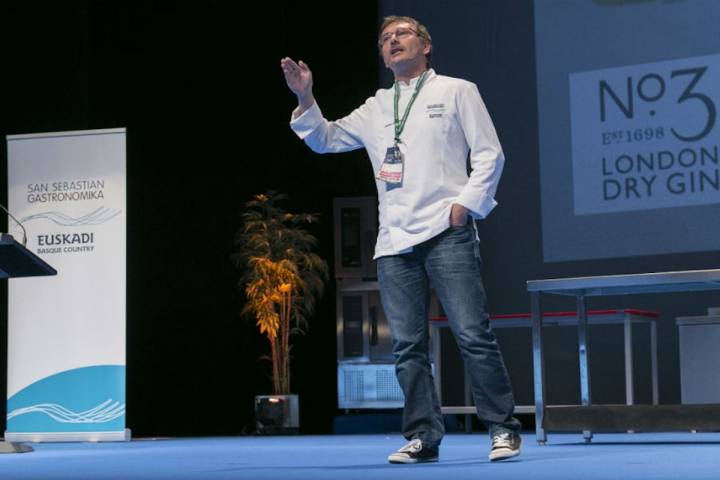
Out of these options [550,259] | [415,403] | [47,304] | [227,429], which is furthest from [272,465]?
[227,429]

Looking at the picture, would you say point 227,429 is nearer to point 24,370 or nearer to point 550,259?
point 24,370

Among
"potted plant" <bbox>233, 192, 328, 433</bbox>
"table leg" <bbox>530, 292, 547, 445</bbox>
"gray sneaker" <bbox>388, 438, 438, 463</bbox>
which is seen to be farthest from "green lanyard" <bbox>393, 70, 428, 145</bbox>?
"potted plant" <bbox>233, 192, 328, 433</bbox>

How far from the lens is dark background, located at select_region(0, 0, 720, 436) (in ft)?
24.7

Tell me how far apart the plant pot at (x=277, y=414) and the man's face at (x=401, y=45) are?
4.21m

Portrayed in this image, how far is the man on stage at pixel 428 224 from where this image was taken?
112 inches

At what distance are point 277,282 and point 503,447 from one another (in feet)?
14.5

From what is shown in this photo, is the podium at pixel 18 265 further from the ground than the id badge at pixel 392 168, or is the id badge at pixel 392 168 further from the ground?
the id badge at pixel 392 168

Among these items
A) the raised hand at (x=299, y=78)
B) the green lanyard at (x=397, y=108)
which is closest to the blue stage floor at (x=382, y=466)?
the green lanyard at (x=397, y=108)

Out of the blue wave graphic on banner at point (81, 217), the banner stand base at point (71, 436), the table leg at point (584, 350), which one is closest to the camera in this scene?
the table leg at point (584, 350)

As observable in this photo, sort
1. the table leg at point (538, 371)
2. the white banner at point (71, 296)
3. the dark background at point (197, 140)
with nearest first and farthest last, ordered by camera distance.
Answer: the table leg at point (538, 371), the white banner at point (71, 296), the dark background at point (197, 140)

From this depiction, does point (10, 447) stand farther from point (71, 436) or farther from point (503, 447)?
point (503, 447)

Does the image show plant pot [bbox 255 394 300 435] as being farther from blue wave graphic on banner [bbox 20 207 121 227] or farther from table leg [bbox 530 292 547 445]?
table leg [bbox 530 292 547 445]

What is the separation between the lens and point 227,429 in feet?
25.0

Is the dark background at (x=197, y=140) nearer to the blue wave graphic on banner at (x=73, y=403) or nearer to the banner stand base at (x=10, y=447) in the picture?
the blue wave graphic on banner at (x=73, y=403)
